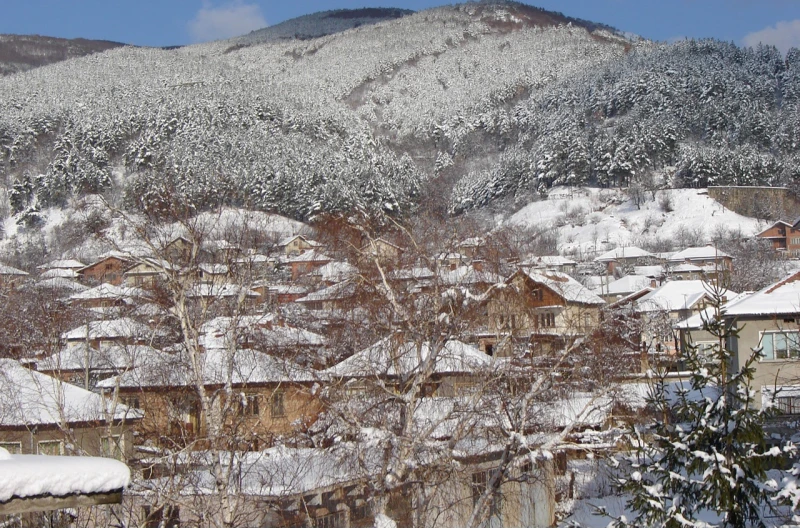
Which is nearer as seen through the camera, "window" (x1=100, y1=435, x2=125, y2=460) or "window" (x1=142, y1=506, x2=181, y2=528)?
"window" (x1=142, y1=506, x2=181, y2=528)

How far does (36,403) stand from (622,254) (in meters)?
57.9

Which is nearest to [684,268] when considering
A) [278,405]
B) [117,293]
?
[278,405]

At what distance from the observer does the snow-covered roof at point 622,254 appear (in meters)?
65.5

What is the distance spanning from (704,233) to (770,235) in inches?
222

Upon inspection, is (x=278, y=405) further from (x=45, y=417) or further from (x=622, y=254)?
(x=622, y=254)

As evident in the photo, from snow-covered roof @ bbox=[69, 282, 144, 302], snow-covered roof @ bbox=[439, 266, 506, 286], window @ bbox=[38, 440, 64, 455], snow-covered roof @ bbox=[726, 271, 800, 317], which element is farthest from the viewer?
snow-covered roof @ bbox=[726, 271, 800, 317]

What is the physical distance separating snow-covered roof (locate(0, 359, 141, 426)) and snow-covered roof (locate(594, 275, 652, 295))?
40890 millimetres

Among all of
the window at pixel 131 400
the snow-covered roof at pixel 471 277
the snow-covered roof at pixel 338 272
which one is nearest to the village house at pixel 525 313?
the snow-covered roof at pixel 471 277

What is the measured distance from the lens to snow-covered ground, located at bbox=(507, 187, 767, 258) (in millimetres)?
77562

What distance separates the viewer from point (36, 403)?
1486cm

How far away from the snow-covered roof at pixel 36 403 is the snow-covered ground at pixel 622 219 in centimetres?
5793

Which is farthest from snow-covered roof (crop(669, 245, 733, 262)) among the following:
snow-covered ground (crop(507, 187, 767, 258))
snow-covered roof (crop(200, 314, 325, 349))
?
snow-covered roof (crop(200, 314, 325, 349))

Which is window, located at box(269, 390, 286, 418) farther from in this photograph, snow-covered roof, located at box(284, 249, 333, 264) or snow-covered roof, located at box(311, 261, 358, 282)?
snow-covered roof, located at box(284, 249, 333, 264)

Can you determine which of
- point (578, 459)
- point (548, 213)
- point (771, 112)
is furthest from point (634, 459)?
point (771, 112)
